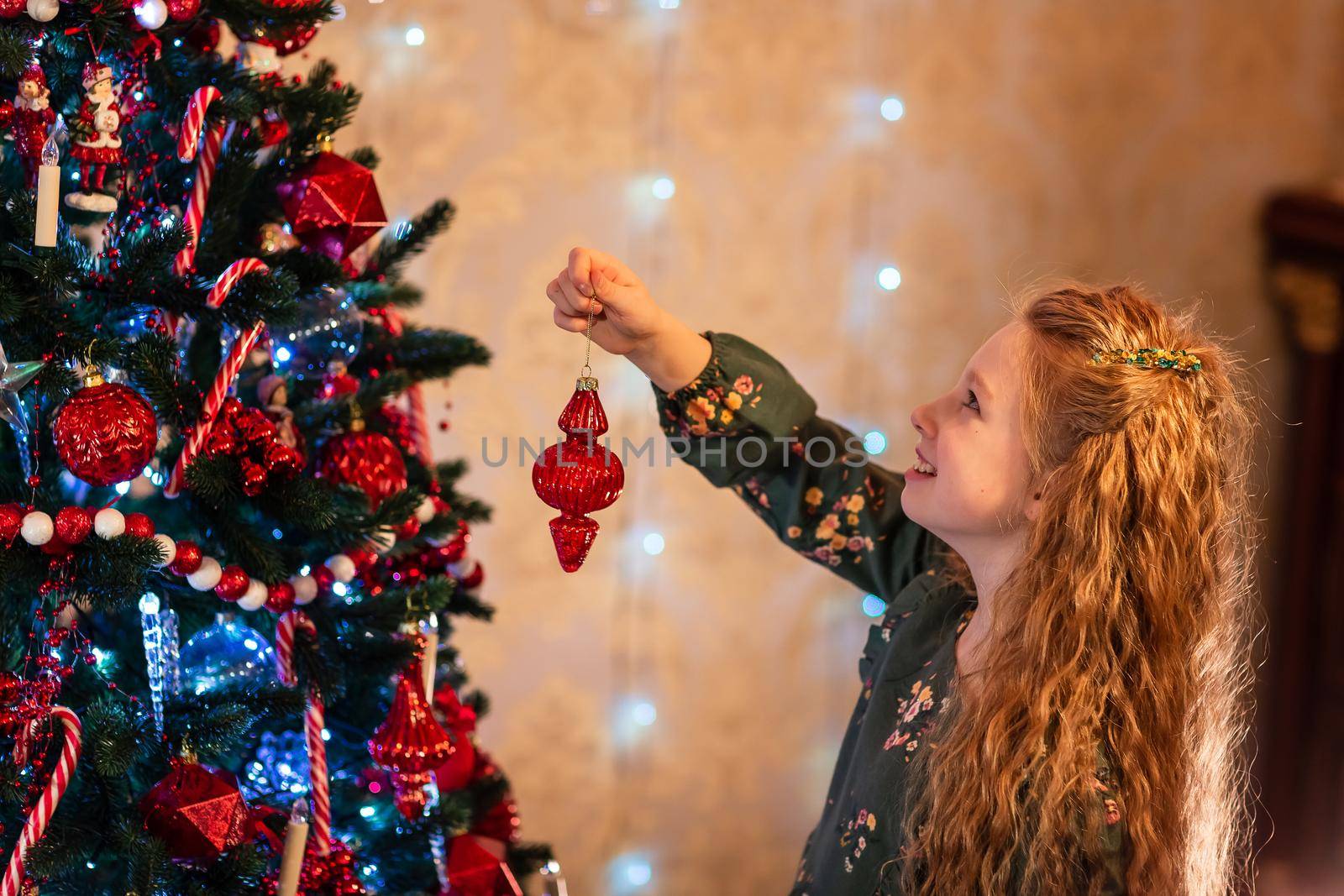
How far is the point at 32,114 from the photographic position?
2.83ft

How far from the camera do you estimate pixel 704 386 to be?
A: 48.7 inches

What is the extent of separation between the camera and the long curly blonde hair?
1.01 metres

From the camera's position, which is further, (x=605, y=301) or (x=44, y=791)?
(x=605, y=301)

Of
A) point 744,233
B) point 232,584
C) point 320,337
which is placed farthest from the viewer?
point 744,233

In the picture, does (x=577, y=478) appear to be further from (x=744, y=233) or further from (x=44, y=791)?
(x=744, y=233)

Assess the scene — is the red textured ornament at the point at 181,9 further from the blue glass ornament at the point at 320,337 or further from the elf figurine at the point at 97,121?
the blue glass ornament at the point at 320,337

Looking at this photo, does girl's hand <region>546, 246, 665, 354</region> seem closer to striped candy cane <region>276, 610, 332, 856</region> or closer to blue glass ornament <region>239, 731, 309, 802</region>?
striped candy cane <region>276, 610, 332, 856</region>

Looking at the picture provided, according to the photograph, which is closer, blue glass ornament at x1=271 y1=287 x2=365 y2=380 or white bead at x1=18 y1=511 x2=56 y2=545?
white bead at x1=18 y1=511 x2=56 y2=545

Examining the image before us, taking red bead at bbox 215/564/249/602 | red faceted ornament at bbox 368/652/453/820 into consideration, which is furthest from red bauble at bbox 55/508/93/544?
red faceted ornament at bbox 368/652/453/820

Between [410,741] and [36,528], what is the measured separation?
0.37 meters

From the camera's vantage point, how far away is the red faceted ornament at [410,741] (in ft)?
3.42

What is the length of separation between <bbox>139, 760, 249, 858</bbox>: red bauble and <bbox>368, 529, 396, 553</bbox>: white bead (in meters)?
0.23

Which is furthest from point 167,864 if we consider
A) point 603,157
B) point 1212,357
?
point 603,157

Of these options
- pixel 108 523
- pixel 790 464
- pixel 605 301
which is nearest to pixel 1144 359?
pixel 790 464
